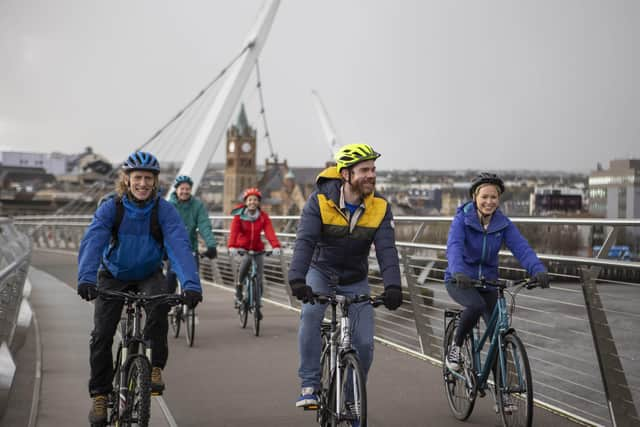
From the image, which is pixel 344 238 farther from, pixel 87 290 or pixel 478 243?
pixel 87 290

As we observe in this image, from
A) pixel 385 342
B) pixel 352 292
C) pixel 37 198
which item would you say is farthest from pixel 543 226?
pixel 37 198

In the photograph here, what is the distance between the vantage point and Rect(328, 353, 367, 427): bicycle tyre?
12.1ft

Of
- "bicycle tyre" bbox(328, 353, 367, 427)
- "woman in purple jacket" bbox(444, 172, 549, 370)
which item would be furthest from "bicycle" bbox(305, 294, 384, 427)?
"woman in purple jacket" bbox(444, 172, 549, 370)

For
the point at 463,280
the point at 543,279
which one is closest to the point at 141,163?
the point at 463,280

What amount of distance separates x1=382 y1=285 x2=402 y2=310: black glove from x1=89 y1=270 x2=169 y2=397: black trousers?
3.89ft

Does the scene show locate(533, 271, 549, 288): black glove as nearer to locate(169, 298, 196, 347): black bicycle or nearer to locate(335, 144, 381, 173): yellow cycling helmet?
locate(335, 144, 381, 173): yellow cycling helmet

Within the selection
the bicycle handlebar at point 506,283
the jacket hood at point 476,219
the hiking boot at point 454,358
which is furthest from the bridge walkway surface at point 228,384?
the jacket hood at point 476,219

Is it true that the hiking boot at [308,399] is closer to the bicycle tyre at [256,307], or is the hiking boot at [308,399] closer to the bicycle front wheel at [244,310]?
the bicycle tyre at [256,307]

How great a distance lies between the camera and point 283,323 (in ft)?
34.1

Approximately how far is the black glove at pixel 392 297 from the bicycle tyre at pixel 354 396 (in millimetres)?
302

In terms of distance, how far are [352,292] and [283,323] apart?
612 cm

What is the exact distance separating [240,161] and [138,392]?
177 m

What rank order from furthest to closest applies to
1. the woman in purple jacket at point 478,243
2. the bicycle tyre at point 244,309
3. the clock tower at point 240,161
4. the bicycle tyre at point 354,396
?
the clock tower at point 240,161
the bicycle tyre at point 244,309
the woman in purple jacket at point 478,243
the bicycle tyre at point 354,396

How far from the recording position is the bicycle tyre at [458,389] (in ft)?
16.7
